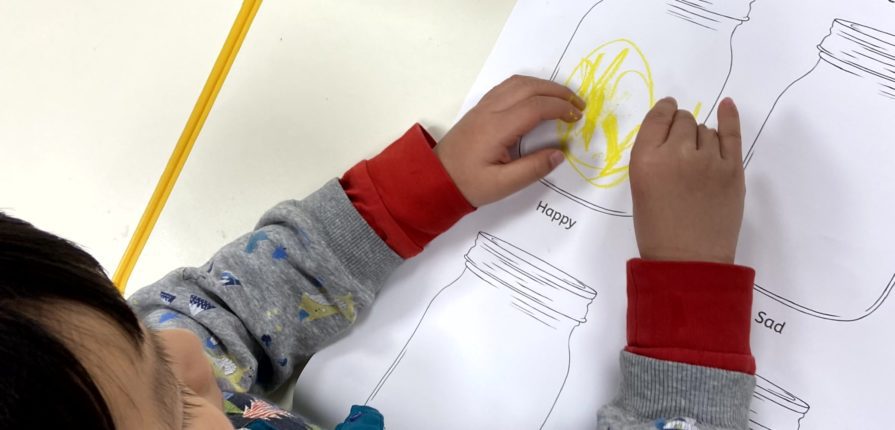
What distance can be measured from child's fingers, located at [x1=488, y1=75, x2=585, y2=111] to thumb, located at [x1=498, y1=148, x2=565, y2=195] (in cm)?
4

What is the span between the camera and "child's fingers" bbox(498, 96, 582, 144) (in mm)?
465

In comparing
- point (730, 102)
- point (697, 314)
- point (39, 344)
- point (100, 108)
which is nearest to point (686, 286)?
point (697, 314)

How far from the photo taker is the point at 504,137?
48 centimetres

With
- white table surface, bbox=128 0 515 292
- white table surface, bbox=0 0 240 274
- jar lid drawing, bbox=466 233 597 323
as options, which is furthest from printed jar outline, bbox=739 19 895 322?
white table surface, bbox=0 0 240 274

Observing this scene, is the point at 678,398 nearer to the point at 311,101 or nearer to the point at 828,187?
the point at 828,187

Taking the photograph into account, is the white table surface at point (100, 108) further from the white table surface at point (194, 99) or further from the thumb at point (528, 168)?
the thumb at point (528, 168)

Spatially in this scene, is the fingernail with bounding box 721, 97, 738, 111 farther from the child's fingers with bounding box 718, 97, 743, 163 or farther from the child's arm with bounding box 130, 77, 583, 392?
the child's arm with bounding box 130, 77, 583, 392

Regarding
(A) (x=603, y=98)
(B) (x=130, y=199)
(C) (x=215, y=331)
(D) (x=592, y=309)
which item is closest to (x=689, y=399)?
(D) (x=592, y=309)

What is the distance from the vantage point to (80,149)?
2.02ft

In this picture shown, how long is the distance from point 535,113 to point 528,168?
4 centimetres

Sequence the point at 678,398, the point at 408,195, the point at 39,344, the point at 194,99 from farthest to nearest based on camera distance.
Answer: the point at 194,99 < the point at 408,195 < the point at 678,398 < the point at 39,344

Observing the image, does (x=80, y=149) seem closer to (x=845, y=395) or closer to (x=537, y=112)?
(x=537, y=112)

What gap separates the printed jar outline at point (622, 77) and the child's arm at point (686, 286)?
3 centimetres

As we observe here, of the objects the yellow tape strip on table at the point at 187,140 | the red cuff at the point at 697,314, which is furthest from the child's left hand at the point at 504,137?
the yellow tape strip on table at the point at 187,140
